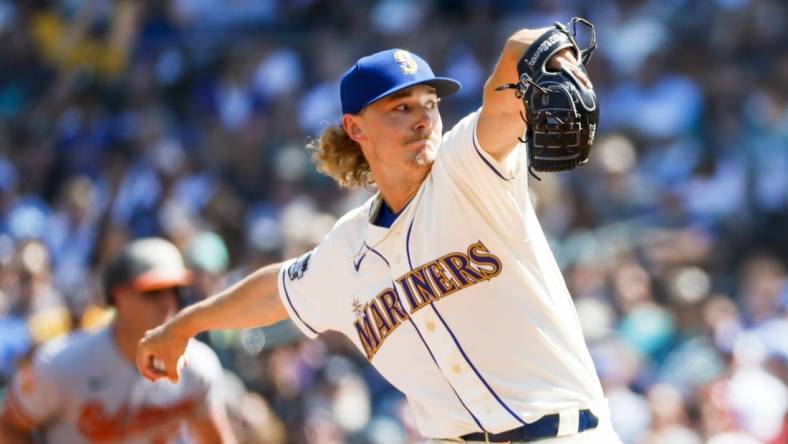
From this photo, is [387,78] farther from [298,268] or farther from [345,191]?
[345,191]

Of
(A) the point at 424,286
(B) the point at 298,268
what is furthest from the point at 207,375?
(A) the point at 424,286

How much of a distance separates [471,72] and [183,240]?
124 inches

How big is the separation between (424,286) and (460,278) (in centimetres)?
13

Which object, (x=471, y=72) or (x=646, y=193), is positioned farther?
(x=471, y=72)

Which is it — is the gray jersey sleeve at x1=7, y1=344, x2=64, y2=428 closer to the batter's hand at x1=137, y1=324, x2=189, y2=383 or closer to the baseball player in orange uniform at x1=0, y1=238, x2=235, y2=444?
the baseball player in orange uniform at x1=0, y1=238, x2=235, y2=444

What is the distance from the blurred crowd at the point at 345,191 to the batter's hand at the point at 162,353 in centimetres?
311

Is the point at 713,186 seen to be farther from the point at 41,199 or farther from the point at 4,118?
the point at 4,118

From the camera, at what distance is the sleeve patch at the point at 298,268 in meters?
4.69

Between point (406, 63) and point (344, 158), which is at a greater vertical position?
point (406, 63)

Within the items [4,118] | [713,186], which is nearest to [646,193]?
[713,186]

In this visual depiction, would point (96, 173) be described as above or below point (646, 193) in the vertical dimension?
above

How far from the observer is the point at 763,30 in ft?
34.6

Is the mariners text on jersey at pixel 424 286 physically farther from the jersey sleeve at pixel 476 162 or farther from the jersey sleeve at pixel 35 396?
the jersey sleeve at pixel 35 396

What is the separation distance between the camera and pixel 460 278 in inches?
160
